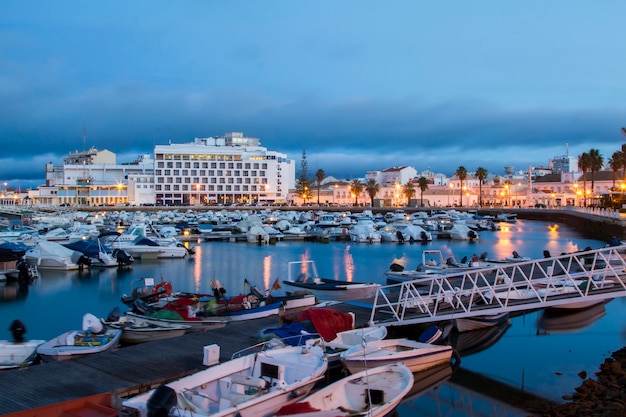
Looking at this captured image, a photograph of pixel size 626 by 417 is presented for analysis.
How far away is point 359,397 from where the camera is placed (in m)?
12.3

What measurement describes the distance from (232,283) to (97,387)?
23.3 metres

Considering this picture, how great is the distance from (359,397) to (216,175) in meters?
145

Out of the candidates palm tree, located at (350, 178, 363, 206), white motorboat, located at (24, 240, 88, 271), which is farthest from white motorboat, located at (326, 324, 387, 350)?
palm tree, located at (350, 178, 363, 206)

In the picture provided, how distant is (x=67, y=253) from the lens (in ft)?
132

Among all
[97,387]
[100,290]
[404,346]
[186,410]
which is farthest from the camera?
[100,290]

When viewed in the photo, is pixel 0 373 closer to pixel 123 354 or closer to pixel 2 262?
pixel 123 354

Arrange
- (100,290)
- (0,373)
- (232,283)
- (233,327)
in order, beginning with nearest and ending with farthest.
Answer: (0,373) < (233,327) < (100,290) < (232,283)

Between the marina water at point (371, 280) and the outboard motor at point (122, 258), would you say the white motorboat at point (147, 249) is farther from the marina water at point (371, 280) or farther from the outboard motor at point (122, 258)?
the outboard motor at point (122, 258)

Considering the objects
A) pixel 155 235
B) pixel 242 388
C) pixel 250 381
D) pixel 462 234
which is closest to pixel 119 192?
pixel 155 235

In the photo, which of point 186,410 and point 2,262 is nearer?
point 186,410

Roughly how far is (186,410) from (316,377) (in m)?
3.23

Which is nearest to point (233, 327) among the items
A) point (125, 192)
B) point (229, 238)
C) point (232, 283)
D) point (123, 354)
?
point (123, 354)

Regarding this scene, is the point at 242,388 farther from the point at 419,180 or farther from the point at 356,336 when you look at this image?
the point at 419,180

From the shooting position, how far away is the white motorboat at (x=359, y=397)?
11.3 metres
